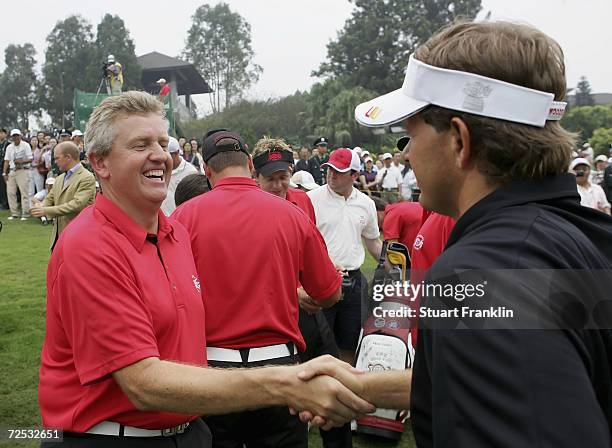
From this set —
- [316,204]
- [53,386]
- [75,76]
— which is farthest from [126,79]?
[53,386]

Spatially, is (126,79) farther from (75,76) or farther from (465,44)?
(465,44)

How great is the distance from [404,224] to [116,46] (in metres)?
62.8

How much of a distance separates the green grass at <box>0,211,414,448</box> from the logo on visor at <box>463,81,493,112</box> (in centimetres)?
420

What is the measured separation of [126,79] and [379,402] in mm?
57595

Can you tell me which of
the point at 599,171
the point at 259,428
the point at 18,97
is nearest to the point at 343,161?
the point at 259,428

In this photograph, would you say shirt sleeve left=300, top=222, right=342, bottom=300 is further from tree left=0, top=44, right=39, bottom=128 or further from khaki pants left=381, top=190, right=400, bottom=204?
tree left=0, top=44, right=39, bottom=128

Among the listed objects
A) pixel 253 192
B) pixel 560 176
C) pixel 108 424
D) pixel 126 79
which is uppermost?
pixel 126 79

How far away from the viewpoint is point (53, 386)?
235 centimetres

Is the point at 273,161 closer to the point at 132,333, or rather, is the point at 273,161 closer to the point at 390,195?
the point at 132,333

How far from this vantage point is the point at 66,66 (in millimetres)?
60375

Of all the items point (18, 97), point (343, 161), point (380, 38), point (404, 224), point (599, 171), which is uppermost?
point (380, 38)

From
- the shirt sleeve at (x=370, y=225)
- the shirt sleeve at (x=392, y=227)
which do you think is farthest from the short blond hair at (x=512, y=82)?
the shirt sleeve at (x=370, y=225)

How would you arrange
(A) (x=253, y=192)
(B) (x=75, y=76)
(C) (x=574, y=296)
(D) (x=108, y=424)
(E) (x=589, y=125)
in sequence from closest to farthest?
(C) (x=574, y=296)
(D) (x=108, y=424)
(A) (x=253, y=192)
(E) (x=589, y=125)
(B) (x=75, y=76)

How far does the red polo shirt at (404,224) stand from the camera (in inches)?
231
